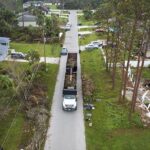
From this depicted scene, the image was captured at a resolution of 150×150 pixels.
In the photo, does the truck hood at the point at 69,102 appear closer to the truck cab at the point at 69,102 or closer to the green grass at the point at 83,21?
the truck cab at the point at 69,102

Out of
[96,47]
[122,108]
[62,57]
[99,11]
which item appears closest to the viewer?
[122,108]

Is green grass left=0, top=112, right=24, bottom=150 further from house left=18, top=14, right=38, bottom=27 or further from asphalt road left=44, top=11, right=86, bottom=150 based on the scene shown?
house left=18, top=14, right=38, bottom=27

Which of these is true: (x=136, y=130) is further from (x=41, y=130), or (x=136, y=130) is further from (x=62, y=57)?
(x=62, y=57)

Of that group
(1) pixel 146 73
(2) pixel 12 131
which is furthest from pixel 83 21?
(2) pixel 12 131

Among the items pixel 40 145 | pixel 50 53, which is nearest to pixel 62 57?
pixel 50 53

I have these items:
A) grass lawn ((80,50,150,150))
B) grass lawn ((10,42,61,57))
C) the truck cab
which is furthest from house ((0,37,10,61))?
the truck cab

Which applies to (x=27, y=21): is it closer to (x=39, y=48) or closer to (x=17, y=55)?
(x=39, y=48)
